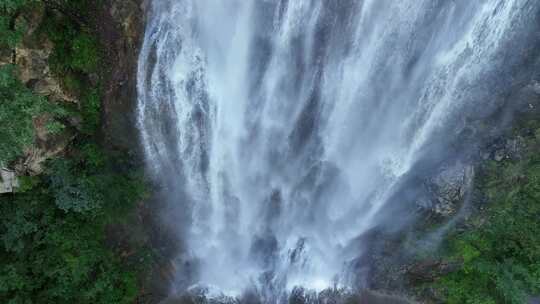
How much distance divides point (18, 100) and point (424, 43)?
878 cm

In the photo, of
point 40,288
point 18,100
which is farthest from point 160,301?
point 18,100

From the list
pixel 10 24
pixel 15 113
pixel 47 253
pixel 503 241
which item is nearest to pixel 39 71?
pixel 10 24

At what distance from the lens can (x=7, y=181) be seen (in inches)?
388

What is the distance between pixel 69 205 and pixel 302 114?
6486 millimetres

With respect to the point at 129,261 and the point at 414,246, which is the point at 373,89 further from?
the point at 129,261

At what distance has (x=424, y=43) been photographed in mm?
9602

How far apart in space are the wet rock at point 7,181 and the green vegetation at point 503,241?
1216 cm

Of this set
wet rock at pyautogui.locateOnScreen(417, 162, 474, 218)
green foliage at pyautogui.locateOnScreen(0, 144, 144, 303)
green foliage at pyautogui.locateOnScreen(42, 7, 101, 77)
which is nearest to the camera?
green foliage at pyautogui.locateOnScreen(42, 7, 101, 77)

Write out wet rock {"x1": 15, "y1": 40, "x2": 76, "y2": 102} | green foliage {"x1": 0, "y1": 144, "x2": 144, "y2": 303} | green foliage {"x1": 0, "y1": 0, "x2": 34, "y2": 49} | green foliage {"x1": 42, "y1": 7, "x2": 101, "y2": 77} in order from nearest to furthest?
green foliage {"x1": 0, "y1": 0, "x2": 34, "y2": 49}
wet rock {"x1": 15, "y1": 40, "x2": 76, "y2": 102}
green foliage {"x1": 42, "y1": 7, "x2": 101, "y2": 77}
green foliage {"x1": 0, "y1": 144, "x2": 144, "y2": 303}

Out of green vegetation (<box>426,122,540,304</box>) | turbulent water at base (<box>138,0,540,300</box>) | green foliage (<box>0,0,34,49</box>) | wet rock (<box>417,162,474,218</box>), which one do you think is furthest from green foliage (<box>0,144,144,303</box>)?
green vegetation (<box>426,122,540,304</box>)

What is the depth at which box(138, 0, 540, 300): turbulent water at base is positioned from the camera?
→ 9.34 m

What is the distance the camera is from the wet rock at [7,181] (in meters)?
9.77

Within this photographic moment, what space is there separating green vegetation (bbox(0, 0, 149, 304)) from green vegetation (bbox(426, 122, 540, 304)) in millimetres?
10131

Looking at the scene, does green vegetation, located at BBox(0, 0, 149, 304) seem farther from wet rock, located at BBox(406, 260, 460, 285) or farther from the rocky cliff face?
wet rock, located at BBox(406, 260, 460, 285)
